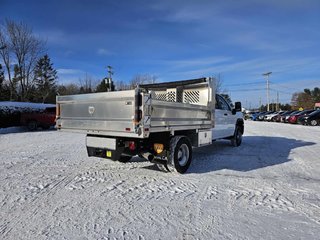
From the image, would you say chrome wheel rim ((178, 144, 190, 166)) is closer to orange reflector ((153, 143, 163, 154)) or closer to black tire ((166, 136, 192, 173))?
black tire ((166, 136, 192, 173))

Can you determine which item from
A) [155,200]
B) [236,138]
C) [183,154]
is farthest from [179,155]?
[236,138]

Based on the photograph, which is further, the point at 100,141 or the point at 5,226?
the point at 100,141

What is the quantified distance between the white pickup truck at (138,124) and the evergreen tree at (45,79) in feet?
107

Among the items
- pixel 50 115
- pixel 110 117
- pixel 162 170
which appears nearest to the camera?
Result: pixel 110 117

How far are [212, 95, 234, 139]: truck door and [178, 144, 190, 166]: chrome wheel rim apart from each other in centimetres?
220

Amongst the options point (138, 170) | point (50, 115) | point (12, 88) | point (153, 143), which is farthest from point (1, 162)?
point (12, 88)

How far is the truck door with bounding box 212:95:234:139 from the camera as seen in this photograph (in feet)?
28.7

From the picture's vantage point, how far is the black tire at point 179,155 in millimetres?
6012

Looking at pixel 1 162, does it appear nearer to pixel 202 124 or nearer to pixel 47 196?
pixel 47 196

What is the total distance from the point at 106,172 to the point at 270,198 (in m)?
3.67

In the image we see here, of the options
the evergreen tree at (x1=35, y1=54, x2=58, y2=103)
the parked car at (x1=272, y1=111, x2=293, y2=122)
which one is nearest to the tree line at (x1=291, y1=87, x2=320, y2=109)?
the parked car at (x1=272, y1=111, x2=293, y2=122)

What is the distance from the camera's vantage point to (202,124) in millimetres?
7160

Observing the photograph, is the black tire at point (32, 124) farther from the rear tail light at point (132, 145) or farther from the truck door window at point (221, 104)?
the rear tail light at point (132, 145)

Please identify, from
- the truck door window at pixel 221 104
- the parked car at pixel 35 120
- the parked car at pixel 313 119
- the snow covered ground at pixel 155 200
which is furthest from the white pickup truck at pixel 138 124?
the parked car at pixel 313 119
